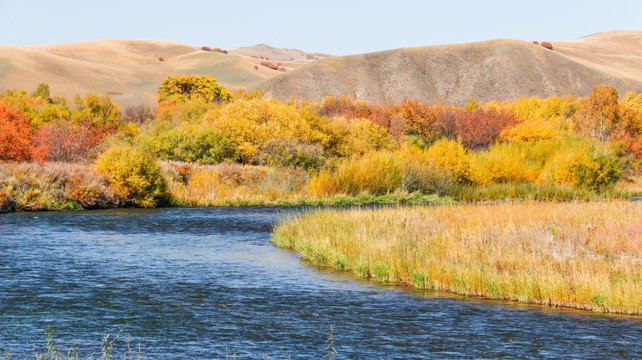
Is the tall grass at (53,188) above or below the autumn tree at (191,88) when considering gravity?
below

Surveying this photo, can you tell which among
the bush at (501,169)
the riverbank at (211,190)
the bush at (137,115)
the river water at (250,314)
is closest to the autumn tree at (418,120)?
the bush at (501,169)

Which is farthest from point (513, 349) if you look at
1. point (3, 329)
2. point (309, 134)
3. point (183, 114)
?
point (183, 114)

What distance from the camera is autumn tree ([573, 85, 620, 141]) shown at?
71.2m

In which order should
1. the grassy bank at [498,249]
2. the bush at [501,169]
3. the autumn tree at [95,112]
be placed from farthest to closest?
the autumn tree at [95,112], the bush at [501,169], the grassy bank at [498,249]

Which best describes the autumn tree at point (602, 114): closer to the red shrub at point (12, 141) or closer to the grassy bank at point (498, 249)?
the grassy bank at point (498, 249)

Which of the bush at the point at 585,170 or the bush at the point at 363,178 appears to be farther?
the bush at the point at 585,170

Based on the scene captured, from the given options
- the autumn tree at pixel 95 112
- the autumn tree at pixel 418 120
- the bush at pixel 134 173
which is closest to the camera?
the bush at pixel 134 173

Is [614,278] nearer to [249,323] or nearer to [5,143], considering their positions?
[249,323]

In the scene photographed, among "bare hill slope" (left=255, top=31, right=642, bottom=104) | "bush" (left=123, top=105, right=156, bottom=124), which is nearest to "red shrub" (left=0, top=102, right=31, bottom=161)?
"bush" (left=123, top=105, right=156, bottom=124)

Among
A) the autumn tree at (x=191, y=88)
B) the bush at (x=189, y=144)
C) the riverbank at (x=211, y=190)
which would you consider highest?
the autumn tree at (x=191, y=88)

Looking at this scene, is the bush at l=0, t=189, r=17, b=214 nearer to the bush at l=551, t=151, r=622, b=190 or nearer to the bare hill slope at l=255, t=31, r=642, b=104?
the bush at l=551, t=151, r=622, b=190

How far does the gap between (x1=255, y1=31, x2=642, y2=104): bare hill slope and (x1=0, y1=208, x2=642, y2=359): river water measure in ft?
403

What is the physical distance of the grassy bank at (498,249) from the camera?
15.9 meters

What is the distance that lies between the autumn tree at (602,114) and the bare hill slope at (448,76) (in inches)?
2519
